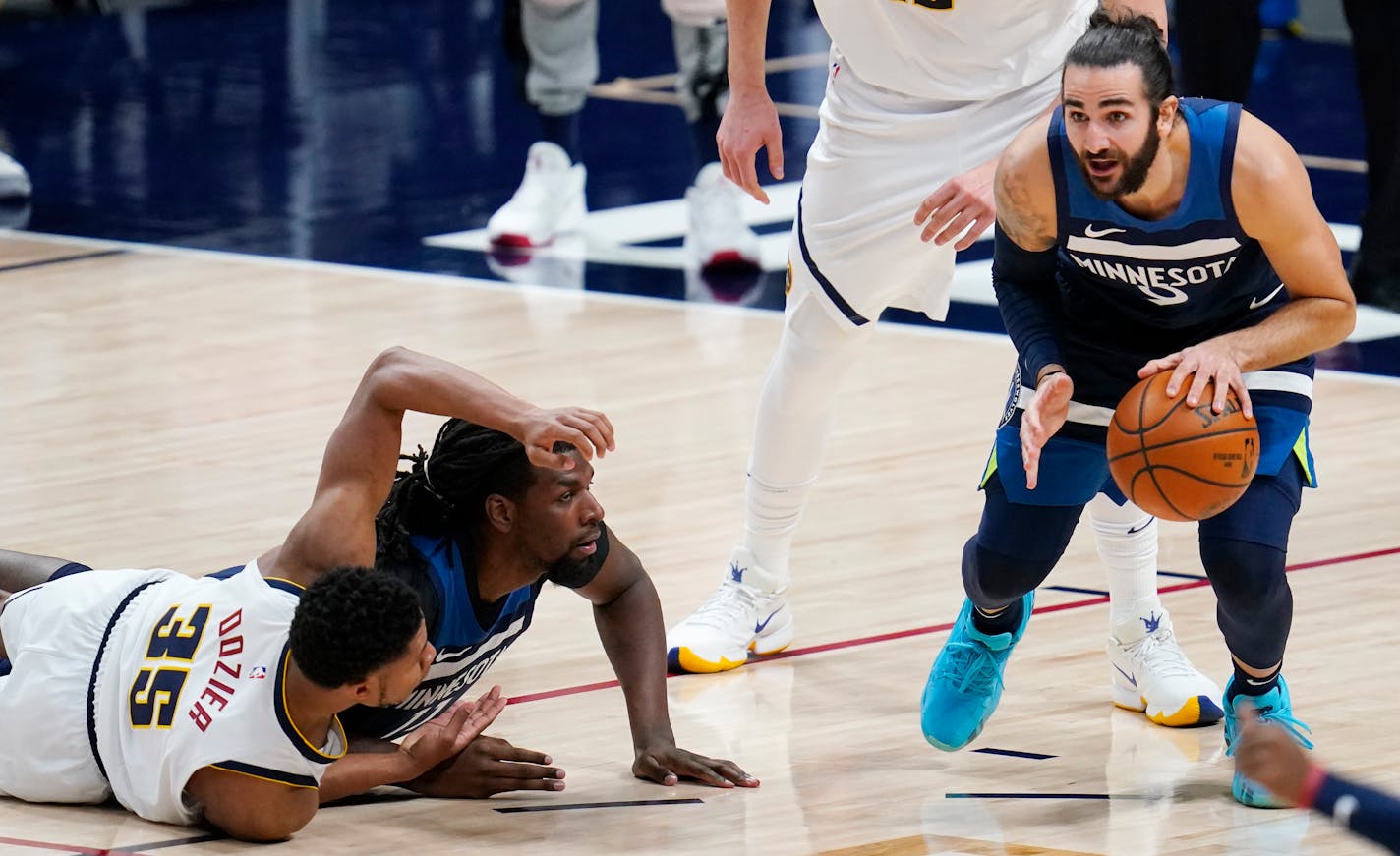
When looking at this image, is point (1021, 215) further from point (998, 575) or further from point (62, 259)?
point (62, 259)

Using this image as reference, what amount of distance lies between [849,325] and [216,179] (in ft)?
19.2

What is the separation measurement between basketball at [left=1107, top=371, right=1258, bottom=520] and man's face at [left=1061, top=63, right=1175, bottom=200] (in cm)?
32

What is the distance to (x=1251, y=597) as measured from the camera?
3.94 m

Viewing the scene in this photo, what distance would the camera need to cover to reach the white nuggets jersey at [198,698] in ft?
12.4

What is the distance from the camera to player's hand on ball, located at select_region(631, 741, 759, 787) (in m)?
4.14

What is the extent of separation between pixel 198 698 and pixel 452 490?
1.83 feet

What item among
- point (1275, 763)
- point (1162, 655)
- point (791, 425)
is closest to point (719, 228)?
point (791, 425)

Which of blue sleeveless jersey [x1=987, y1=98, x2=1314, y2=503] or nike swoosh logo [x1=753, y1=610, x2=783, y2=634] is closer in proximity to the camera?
blue sleeveless jersey [x1=987, y1=98, x2=1314, y2=503]

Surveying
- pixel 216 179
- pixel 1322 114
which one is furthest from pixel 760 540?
pixel 1322 114

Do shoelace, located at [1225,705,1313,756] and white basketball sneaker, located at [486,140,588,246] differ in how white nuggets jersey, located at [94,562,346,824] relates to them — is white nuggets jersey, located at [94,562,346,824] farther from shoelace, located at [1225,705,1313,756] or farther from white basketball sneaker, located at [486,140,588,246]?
white basketball sneaker, located at [486,140,588,246]

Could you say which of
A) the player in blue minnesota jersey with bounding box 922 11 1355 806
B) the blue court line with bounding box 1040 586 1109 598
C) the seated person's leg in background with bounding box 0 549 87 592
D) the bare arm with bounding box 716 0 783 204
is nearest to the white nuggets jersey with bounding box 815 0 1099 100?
the bare arm with bounding box 716 0 783 204

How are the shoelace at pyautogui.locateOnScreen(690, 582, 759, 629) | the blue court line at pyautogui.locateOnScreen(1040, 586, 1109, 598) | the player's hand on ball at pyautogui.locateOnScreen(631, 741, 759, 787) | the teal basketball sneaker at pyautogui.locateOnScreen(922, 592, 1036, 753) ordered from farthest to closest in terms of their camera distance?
the blue court line at pyautogui.locateOnScreen(1040, 586, 1109, 598), the shoelace at pyautogui.locateOnScreen(690, 582, 759, 629), the teal basketball sneaker at pyautogui.locateOnScreen(922, 592, 1036, 753), the player's hand on ball at pyautogui.locateOnScreen(631, 741, 759, 787)

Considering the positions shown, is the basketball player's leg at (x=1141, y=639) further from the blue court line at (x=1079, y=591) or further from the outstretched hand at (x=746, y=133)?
the outstretched hand at (x=746, y=133)

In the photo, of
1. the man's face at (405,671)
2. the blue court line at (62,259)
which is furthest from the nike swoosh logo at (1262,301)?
the blue court line at (62,259)
